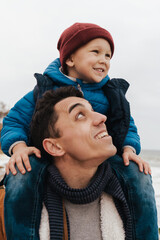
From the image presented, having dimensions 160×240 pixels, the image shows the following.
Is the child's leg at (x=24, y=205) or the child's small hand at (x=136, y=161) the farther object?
the child's small hand at (x=136, y=161)

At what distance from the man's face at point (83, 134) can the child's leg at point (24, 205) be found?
0.36m

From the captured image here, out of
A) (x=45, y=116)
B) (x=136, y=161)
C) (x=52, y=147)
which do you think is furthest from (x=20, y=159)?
(x=136, y=161)

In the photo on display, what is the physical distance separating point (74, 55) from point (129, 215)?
183 centimetres

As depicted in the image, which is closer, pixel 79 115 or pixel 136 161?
pixel 79 115

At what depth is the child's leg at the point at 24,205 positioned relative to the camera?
171 centimetres

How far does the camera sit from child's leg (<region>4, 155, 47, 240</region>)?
1.71 m

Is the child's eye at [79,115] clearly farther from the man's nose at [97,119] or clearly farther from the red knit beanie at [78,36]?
the red knit beanie at [78,36]

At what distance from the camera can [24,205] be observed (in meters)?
1.76

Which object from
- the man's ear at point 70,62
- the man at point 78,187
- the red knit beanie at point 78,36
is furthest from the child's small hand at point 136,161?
the red knit beanie at point 78,36

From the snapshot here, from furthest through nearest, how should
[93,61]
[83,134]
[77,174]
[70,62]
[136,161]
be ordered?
[70,62], [93,61], [136,161], [77,174], [83,134]

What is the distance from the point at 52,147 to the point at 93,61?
1050 millimetres

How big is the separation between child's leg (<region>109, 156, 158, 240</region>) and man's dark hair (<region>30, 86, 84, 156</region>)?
2.39 feet

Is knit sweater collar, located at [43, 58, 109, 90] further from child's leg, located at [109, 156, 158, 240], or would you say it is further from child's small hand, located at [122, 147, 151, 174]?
child's leg, located at [109, 156, 158, 240]

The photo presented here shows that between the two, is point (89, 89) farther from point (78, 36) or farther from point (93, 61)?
point (78, 36)
